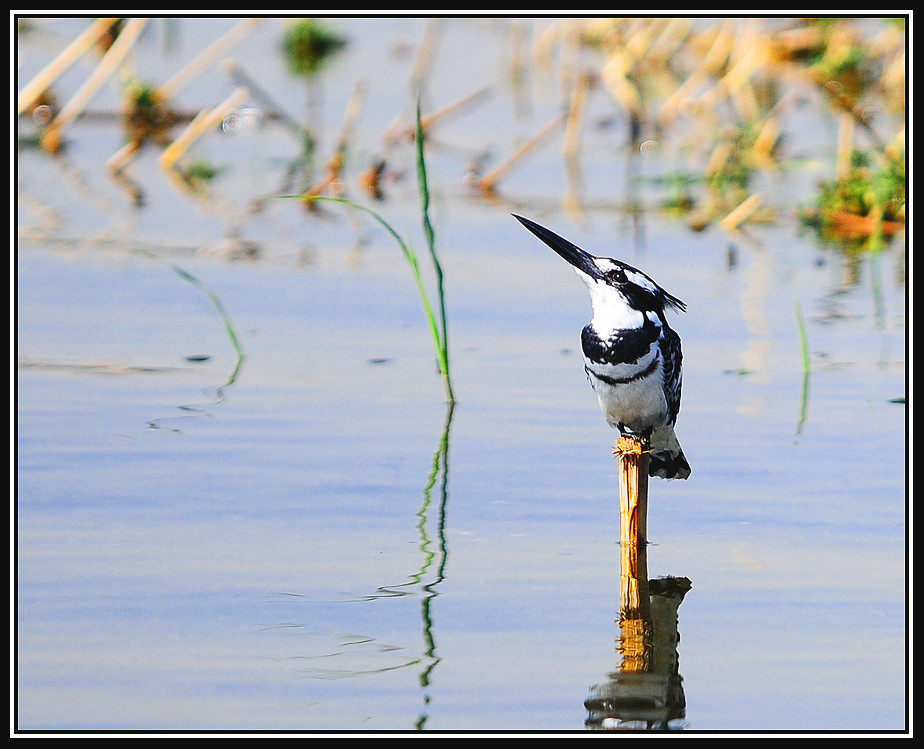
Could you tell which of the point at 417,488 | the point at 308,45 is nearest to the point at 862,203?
the point at 417,488

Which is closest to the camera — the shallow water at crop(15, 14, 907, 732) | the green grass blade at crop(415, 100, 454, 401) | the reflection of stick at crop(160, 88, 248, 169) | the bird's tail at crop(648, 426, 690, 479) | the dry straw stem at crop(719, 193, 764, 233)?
the shallow water at crop(15, 14, 907, 732)

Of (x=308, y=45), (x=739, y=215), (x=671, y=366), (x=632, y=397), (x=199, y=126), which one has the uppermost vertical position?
(x=308, y=45)

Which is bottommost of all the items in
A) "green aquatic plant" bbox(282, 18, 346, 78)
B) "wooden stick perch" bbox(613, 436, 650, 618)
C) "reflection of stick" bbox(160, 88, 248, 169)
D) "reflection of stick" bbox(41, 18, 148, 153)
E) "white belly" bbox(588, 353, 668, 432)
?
"wooden stick perch" bbox(613, 436, 650, 618)

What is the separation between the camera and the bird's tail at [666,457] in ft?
18.1

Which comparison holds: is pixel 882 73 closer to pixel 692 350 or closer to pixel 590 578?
pixel 692 350

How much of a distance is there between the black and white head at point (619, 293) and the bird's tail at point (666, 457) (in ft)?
1.54

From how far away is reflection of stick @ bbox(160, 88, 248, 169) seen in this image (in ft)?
41.4

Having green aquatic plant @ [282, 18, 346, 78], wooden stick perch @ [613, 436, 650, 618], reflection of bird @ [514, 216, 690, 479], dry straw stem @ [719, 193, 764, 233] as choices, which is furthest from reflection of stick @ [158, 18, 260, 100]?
wooden stick perch @ [613, 436, 650, 618]

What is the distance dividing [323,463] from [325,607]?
5.45 ft

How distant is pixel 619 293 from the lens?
529 centimetres

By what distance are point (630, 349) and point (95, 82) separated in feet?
31.1

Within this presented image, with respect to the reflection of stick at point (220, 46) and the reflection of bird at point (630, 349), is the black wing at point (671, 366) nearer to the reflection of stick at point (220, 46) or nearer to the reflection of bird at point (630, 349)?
the reflection of bird at point (630, 349)

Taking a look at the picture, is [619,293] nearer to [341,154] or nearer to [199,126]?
[341,154]

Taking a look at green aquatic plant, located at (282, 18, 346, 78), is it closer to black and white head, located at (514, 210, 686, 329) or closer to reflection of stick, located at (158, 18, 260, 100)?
reflection of stick, located at (158, 18, 260, 100)
